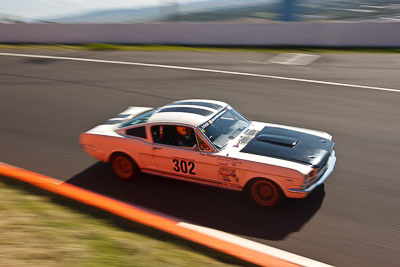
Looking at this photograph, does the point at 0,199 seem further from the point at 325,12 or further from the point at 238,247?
the point at 325,12

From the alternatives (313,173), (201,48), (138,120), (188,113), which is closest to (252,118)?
(188,113)

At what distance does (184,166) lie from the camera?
22.6ft

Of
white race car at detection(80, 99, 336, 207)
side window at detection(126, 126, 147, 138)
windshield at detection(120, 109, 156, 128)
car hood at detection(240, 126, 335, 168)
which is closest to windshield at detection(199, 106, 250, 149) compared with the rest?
white race car at detection(80, 99, 336, 207)

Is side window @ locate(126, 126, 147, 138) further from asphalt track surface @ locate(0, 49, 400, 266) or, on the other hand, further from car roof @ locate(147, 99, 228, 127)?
asphalt track surface @ locate(0, 49, 400, 266)

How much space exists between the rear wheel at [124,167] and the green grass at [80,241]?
1.64 meters

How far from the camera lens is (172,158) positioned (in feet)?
22.9

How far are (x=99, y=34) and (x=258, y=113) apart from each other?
12028mm

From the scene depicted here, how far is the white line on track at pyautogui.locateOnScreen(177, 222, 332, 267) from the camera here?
5.28 m

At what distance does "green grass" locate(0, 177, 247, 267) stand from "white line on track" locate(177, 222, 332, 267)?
0.76 m

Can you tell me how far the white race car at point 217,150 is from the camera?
626 cm

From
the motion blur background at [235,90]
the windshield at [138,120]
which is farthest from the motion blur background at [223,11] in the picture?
the windshield at [138,120]

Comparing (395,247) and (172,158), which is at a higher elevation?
(172,158)

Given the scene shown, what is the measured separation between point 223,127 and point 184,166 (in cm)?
94

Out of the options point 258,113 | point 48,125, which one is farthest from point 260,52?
point 48,125
